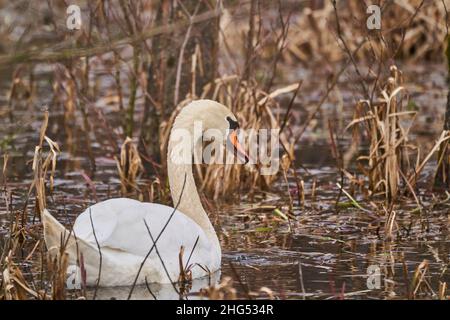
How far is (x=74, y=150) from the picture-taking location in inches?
446

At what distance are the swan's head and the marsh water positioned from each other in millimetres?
641

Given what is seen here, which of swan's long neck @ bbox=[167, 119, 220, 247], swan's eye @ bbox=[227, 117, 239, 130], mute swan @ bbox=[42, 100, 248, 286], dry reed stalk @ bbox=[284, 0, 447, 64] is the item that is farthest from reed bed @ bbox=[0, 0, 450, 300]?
dry reed stalk @ bbox=[284, 0, 447, 64]

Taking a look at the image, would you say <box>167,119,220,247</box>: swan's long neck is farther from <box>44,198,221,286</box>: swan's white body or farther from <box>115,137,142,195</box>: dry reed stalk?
<box>115,137,142,195</box>: dry reed stalk

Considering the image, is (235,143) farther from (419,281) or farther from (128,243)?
(419,281)

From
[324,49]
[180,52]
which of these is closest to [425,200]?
[180,52]

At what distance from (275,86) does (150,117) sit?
4.49 metres

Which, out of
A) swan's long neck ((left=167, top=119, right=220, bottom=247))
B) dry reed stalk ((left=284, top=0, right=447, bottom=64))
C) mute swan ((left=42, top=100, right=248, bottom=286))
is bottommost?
mute swan ((left=42, top=100, right=248, bottom=286))

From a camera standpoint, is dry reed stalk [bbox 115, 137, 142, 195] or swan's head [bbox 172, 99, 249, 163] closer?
swan's head [bbox 172, 99, 249, 163]

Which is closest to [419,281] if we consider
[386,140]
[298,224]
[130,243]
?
[130,243]

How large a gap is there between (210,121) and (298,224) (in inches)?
42.8

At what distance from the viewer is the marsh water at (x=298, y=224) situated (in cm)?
668

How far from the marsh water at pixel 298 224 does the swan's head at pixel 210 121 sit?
641 mm

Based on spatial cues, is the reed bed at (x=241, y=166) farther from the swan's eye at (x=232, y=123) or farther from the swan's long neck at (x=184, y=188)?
the swan's eye at (x=232, y=123)

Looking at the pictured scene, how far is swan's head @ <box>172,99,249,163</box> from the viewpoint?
25.0ft
